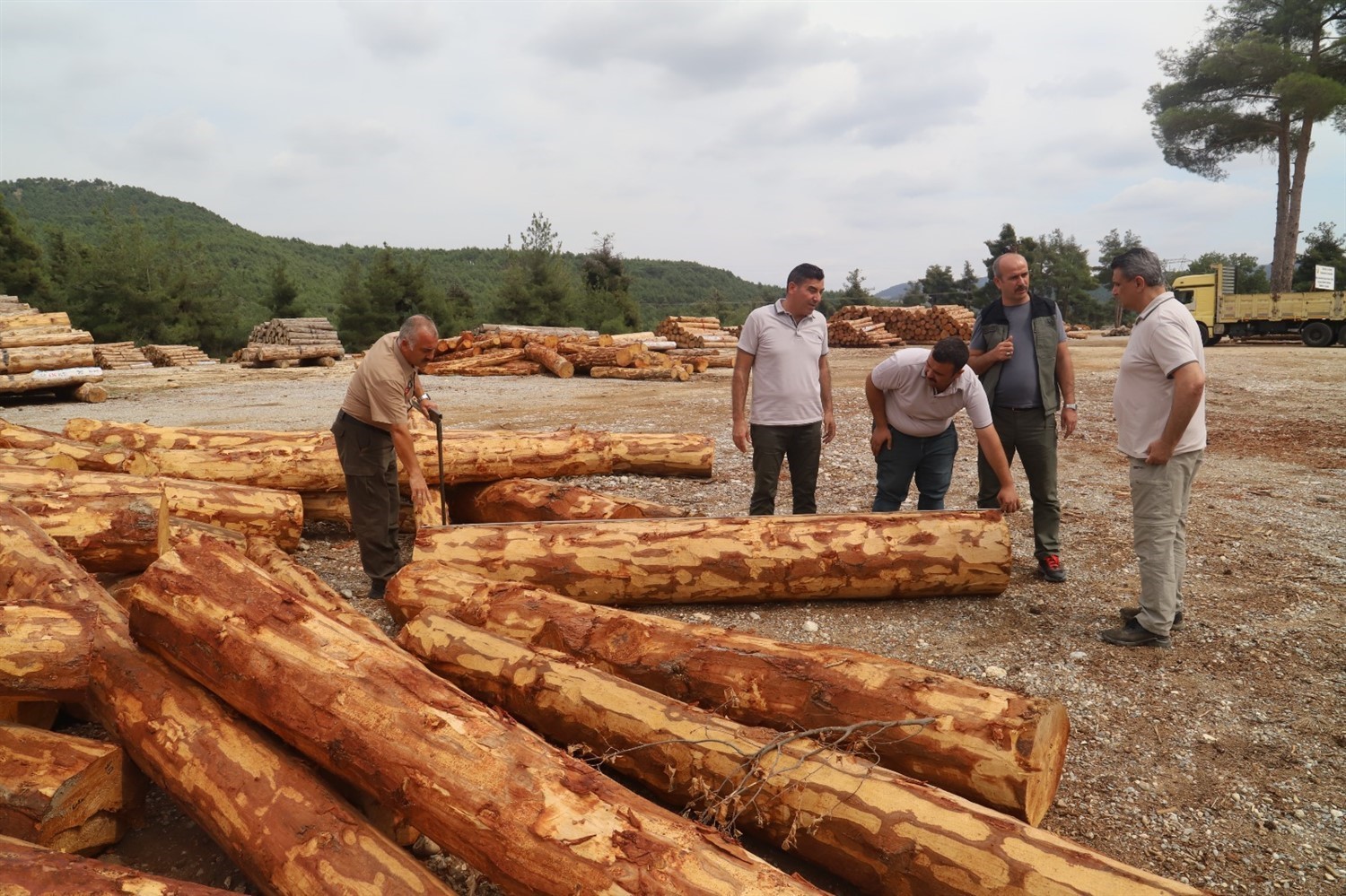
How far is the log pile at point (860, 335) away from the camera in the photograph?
26.7 meters

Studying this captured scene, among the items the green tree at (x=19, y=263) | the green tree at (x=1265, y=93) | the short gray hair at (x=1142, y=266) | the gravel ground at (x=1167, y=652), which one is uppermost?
the green tree at (x=1265, y=93)

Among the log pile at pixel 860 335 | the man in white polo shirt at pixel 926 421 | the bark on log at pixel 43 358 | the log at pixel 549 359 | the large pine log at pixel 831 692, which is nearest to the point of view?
the large pine log at pixel 831 692

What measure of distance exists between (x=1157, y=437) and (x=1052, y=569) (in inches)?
50.2

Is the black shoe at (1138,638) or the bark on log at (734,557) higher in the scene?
the bark on log at (734,557)

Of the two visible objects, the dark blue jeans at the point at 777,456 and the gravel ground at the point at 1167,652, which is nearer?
the gravel ground at the point at 1167,652

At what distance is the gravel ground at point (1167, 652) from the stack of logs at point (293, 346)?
652 inches

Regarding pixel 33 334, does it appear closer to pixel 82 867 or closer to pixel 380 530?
pixel 380 530

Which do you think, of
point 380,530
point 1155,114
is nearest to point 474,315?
point 1155,114

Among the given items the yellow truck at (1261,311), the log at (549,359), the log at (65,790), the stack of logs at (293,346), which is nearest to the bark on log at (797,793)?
the log at (65,790)

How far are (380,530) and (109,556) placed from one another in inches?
53.1

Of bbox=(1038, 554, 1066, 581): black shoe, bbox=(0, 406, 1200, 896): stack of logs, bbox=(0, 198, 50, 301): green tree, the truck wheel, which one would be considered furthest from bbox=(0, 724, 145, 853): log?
bbox=(0, 198, 50, 301): green tree

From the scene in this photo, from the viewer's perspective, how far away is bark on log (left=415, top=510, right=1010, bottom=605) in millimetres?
4320

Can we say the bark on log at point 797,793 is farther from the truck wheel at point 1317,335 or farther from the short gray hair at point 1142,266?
the truck wheel at point 1317,335

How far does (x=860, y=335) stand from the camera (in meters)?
27.0
